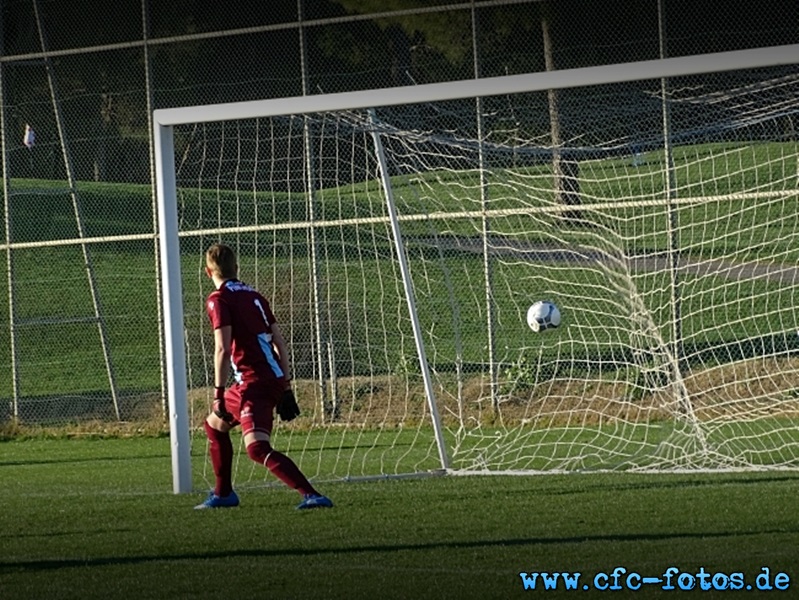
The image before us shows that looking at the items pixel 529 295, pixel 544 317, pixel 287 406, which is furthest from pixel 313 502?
pixel 529 295

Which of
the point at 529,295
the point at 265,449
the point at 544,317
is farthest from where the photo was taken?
the point at 529,295

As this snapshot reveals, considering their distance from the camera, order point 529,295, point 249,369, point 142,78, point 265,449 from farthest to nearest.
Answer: point 142,78
point 529,295
point 249,369
point 265,449

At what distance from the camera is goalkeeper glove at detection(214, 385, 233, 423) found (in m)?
9.69

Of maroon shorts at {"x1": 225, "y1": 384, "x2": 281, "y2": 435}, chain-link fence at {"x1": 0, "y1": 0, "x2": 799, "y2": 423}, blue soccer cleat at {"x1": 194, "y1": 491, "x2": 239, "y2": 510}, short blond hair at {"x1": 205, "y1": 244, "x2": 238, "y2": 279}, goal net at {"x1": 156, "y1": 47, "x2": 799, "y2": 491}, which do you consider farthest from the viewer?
chain-link fence at {"x1": 0, "y1": 0, "x2": 799, "y2": 423}

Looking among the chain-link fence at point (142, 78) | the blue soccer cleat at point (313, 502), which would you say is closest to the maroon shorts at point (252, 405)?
the blue soccer cleat at point (313, 502)

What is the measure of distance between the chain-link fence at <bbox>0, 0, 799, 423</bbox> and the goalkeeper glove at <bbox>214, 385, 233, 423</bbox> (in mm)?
6034

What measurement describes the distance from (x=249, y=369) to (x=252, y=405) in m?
0.22

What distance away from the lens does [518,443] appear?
13867mm

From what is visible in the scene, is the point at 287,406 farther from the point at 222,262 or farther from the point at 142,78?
the point at 142,78

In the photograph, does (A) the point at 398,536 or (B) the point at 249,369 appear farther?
(B) the point at 249,369

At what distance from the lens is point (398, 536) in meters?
8.55

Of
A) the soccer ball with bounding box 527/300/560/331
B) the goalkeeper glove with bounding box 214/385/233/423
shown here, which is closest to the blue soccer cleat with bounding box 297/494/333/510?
the goalkeeper glove with bounding box 214/385/233/423

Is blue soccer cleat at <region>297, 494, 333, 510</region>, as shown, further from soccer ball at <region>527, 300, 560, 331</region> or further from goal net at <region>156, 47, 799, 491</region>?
soccer ball at <region>527, 300, 560, 331</region>

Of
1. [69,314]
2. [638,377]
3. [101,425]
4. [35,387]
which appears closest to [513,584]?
[638,377]
